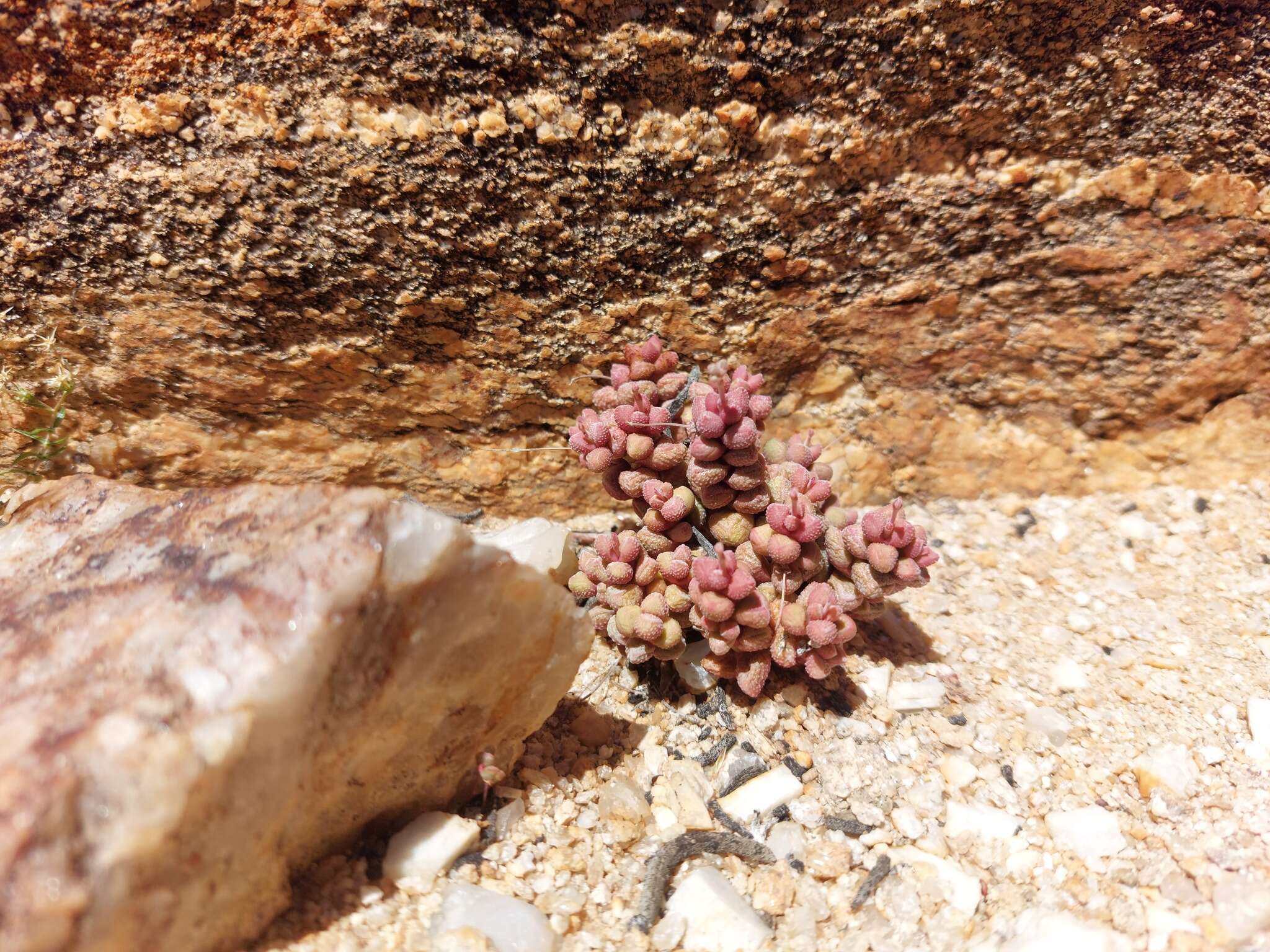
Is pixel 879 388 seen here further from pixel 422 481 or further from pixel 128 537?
pixel 128 537

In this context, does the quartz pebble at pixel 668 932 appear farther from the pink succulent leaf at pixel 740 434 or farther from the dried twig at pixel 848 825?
the pink succulent leaf at pixel 740 434

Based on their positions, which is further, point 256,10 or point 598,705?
point 598,705

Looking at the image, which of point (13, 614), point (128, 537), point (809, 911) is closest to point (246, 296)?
point (128, 537)

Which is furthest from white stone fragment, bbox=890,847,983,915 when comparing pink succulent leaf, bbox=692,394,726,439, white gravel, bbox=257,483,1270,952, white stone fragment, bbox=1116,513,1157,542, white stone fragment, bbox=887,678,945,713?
white stone fragment, bbox=1116,513,1157,542

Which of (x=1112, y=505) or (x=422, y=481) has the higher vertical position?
(x=422, y=481)

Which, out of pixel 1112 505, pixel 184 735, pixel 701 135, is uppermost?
pixel 701 135

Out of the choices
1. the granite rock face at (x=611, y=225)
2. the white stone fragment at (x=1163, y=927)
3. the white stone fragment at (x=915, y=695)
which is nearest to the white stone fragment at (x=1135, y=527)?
the granite rock face at (x=611, y=225)
